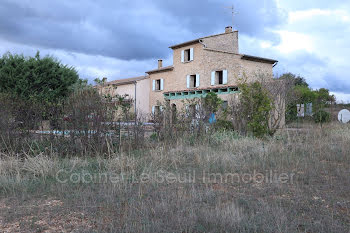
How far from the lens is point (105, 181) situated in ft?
16.7

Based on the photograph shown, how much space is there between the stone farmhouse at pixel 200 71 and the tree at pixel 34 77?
236 inches

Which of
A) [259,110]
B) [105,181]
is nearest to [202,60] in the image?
[259,110]

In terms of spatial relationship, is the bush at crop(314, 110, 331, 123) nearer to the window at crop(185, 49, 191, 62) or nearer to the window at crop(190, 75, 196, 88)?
the window at crop(190, 75, 196, 88)

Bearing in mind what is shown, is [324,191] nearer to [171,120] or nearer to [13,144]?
[171,120]

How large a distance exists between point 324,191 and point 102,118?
491 centimetres

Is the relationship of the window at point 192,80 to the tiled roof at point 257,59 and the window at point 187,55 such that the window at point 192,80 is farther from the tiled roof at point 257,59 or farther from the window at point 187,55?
the tiled roof at point 257,59

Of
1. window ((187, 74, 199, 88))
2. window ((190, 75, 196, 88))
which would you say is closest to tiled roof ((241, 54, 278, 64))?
window ((187, 74, 199, 88))

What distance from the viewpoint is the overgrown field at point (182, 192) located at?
3.38 meters

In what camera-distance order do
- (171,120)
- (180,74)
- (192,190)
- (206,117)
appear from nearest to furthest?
1. (192,190)
2. (171,120)
3. (206,117)
4. (180,74)

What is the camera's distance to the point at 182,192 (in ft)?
14.5

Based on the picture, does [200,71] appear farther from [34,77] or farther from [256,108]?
[256,108]

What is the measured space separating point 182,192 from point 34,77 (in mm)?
15482

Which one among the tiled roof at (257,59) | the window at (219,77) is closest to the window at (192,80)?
the window at (219,77)

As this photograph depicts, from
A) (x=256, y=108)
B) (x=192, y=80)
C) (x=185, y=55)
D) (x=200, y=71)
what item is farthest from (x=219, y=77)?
(x=256, y=108)
